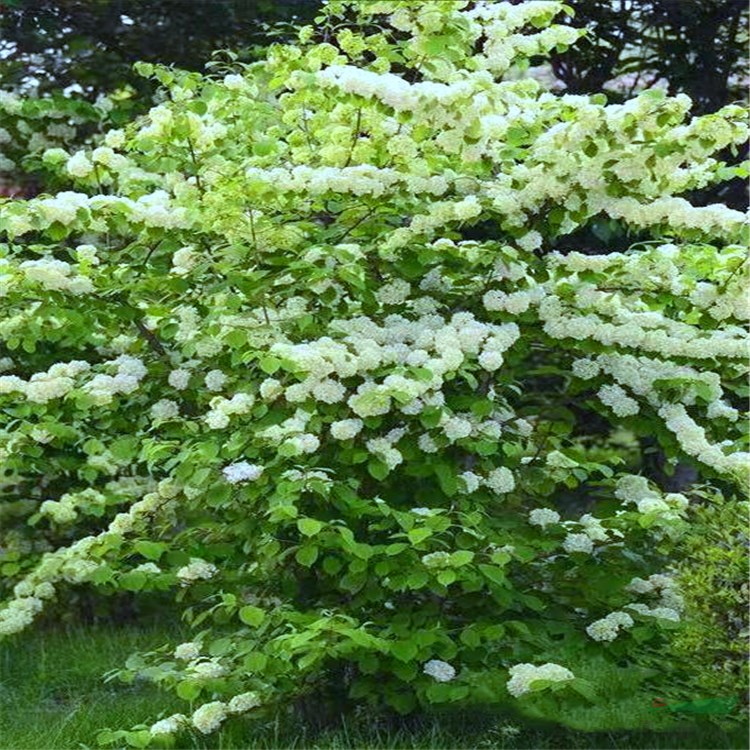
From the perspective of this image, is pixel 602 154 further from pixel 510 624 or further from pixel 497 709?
pixel 497 709

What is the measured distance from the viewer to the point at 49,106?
6.65 metres

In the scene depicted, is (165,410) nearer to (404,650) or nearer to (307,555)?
(307,555)

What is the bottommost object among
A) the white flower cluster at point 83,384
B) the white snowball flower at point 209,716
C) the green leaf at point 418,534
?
the white snowball flower at point 209,716

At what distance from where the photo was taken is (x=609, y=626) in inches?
172

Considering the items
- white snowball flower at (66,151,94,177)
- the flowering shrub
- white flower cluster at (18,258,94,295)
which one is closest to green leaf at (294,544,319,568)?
Answer: the flowering shrub

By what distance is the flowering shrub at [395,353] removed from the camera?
4.08 m

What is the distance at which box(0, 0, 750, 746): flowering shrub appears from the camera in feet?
13.4

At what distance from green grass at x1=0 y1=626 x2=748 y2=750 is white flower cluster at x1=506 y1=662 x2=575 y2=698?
312mm

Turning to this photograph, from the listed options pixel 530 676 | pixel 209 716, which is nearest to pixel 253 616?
pixel 209 716

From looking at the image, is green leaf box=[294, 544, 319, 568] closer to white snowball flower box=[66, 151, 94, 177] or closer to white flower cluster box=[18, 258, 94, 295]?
white flower cluster box=[18, 258, 94, 295]

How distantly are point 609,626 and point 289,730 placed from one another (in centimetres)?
114

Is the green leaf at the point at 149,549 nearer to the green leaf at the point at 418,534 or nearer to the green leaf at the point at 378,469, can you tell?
the green leaf at the point at 378,469

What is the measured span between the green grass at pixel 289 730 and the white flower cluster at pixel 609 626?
0.40 m

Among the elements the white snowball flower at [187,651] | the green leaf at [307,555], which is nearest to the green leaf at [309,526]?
the green leaf at [307,555]
